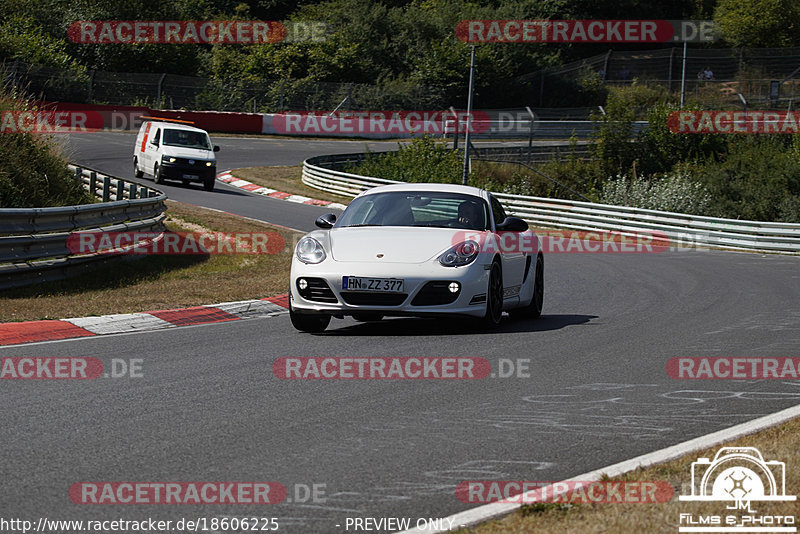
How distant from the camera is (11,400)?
708cm

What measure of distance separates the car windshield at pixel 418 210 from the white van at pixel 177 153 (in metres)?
23.2

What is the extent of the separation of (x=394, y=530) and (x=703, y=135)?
45.5 meters

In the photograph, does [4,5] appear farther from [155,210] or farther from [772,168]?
[155,210]

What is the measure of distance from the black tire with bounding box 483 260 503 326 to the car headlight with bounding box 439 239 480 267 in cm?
30

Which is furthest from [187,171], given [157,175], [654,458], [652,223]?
[654,458]

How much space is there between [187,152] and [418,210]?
23883mm

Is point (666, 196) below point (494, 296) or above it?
below

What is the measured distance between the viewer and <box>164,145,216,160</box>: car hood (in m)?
33.8

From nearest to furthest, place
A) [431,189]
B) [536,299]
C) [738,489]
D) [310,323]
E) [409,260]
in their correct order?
[738,489] → [409,260] → [310,323] → [431,189] → [536,299]

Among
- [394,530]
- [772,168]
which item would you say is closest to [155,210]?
[394,530]

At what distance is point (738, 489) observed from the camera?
15.8ft

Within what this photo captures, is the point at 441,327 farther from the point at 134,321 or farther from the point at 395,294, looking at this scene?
the point at 134,321

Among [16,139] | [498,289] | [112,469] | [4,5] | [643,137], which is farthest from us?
[4,5]

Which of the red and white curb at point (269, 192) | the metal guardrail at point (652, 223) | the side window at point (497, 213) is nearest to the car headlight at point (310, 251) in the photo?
the side window at point (497, 213)
